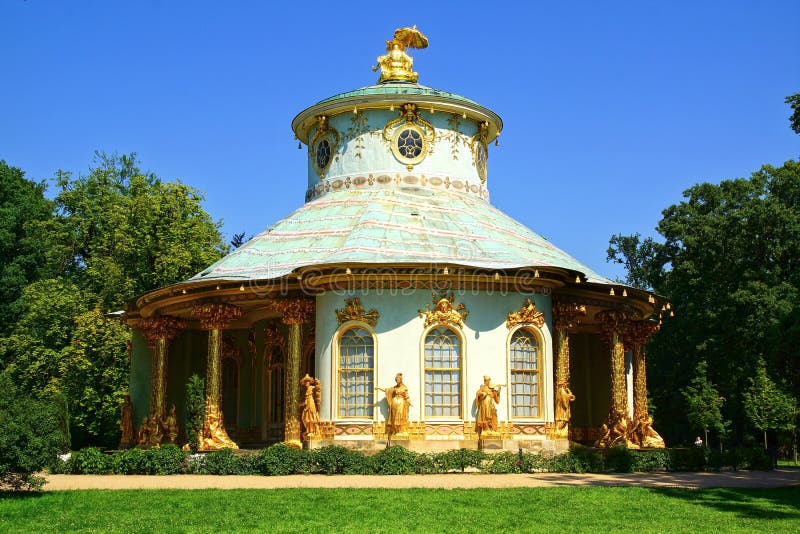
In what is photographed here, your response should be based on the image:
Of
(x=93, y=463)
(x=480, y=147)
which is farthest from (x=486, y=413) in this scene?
(x=480, y=147)

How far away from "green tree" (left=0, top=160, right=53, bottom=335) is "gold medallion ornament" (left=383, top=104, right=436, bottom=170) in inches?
852

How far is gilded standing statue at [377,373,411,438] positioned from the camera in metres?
21.4

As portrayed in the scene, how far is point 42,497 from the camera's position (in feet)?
50.5

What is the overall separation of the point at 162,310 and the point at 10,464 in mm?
11383

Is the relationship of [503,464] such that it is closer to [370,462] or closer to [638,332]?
[370,462]

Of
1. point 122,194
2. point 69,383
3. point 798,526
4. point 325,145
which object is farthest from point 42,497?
point 122,194

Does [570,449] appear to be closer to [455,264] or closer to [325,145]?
[455,264]

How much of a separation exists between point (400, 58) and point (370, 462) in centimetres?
1643

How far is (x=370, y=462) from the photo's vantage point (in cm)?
1966

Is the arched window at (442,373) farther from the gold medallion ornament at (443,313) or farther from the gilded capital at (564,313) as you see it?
the gilded capital at (564,313)

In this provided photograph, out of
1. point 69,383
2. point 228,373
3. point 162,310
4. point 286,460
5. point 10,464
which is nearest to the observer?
point 10,464

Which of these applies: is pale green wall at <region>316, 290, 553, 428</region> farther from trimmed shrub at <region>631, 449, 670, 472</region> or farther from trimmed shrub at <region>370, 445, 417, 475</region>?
trimmed shrub at <region>631, 449, 670, 472</region>

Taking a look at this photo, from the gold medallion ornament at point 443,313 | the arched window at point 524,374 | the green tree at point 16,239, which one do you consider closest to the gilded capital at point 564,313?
the arched window at point 524,374

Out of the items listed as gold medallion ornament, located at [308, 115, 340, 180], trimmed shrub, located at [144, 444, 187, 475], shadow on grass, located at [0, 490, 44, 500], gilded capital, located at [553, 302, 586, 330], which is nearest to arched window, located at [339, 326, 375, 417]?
trimmed shrub, located at [144, 444, 187, 475]
